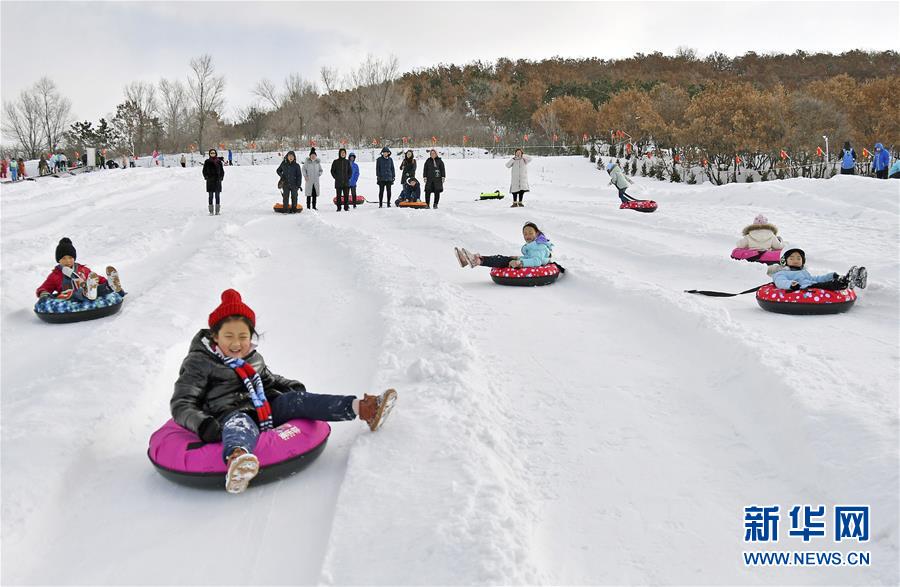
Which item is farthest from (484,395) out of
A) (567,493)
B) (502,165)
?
(502,165)

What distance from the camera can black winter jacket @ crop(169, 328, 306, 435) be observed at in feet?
12.1

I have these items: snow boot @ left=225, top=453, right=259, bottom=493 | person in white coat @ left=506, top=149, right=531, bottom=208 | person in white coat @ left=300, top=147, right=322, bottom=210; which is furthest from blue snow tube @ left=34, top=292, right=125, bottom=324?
person in white coat @ left=506, top=149, right=531, bottom=208

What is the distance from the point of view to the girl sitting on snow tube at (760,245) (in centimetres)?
960

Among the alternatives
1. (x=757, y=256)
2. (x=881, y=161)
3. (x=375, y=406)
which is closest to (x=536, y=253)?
(x=757, y=256)

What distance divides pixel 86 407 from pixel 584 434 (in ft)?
10.5

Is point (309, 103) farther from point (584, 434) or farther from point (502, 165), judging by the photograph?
point (584, 434)

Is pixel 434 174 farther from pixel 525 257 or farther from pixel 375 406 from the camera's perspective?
pixel 375 406

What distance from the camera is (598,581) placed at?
2.92m

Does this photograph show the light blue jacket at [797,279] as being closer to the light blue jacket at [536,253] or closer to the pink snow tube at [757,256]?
the pink snow tube at [757,256]

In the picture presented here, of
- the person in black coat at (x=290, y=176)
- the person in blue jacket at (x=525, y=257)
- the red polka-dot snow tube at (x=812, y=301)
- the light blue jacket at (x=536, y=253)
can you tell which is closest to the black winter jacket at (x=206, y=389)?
the person in blue jacket at (x=525, y=257)

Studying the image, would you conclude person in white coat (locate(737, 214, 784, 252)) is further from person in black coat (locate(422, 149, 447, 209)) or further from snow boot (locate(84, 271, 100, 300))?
snow boot (locate(84, 271, 100, 300))

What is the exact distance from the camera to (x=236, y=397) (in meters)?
3.82

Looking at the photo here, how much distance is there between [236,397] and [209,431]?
25cm

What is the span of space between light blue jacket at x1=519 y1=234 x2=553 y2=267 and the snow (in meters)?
0.37
